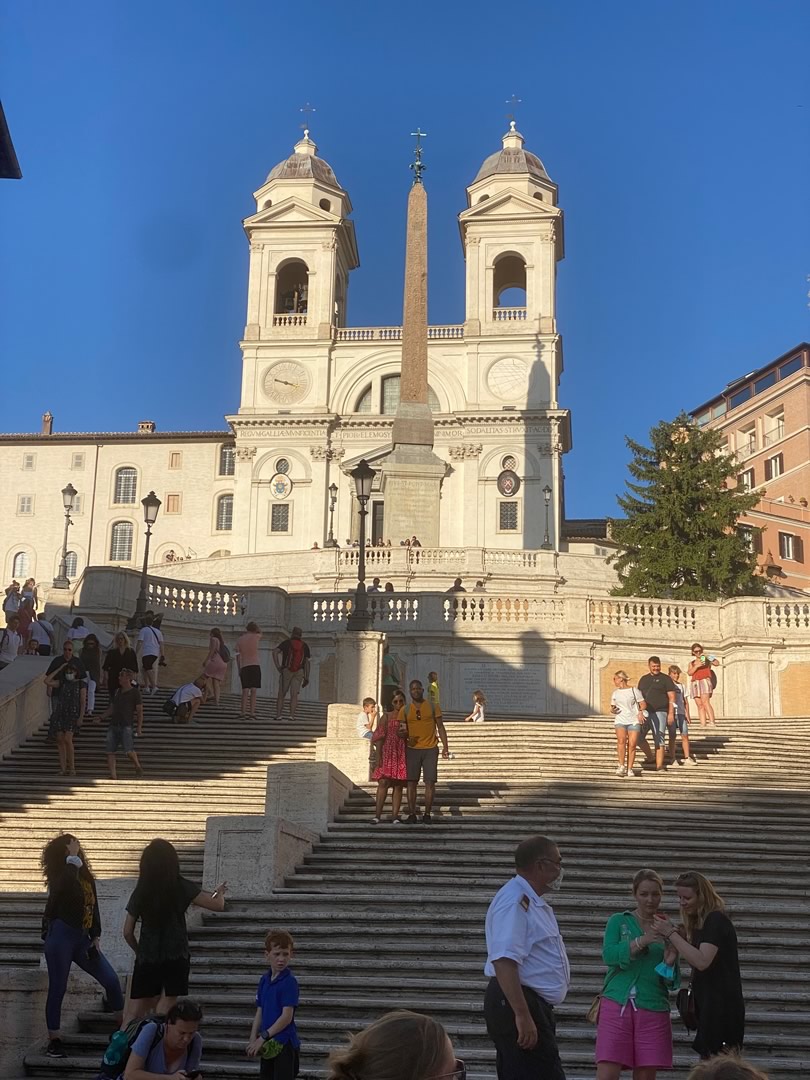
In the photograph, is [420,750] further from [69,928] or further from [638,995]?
[638,995]

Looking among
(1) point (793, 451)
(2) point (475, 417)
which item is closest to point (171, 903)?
(2) point (475, 417)

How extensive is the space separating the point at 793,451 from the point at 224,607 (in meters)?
53.9

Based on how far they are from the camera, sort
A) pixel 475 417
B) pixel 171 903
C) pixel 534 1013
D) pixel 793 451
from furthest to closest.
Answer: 1. pixel 793 451
2. pixel 475 417
3. pixel 171 903
4. pixel 534 1013

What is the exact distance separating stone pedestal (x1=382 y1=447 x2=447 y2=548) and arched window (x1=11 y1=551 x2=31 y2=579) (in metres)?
30.4

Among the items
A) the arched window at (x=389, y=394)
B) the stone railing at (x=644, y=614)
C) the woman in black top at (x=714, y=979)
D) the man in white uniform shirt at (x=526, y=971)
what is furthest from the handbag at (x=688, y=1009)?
the arched window at (x=389, y=394)

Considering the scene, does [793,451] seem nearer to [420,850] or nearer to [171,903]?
[420,850]

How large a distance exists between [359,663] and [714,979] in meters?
14.4

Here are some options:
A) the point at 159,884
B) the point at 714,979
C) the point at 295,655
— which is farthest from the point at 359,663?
the point at 714,979

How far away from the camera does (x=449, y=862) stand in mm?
12992

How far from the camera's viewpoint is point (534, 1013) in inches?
267

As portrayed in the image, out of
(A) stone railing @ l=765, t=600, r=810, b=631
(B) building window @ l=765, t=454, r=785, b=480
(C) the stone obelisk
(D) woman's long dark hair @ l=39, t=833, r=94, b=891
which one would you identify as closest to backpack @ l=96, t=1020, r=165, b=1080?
(D) woman's long dark hair @ l=39, t=833, r=94, b=891

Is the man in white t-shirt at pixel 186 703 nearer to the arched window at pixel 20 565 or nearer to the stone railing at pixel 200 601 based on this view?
the stone railing at pixel 200 601

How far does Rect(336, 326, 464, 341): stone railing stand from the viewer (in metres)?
70.8

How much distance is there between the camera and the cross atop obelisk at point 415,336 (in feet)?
171
